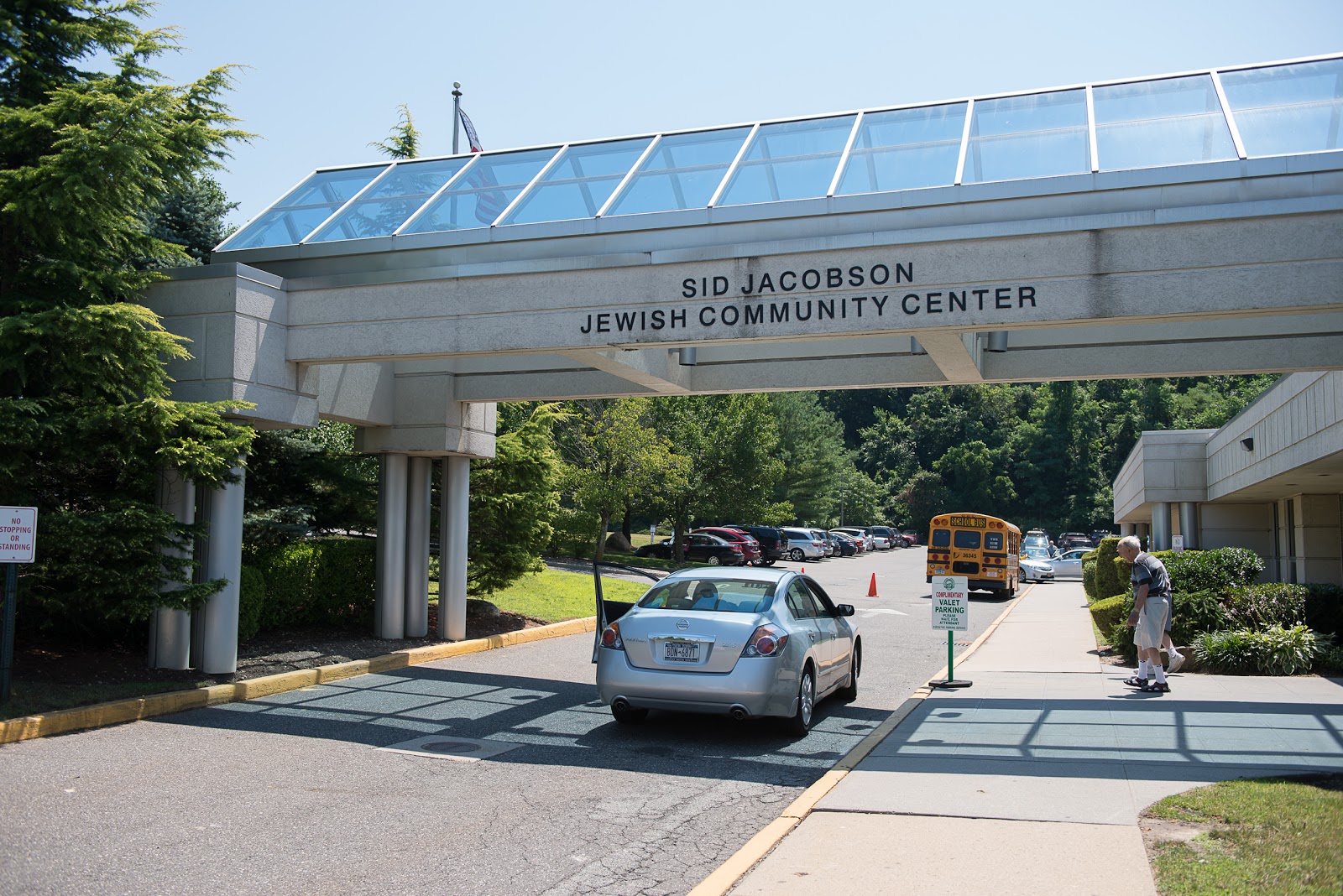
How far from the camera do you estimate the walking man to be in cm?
1173

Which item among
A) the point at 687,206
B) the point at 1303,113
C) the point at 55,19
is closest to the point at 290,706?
the point at 687,206

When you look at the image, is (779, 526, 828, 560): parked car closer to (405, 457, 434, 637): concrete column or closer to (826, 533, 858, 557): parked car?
(826, 533, 858, 557): parked car

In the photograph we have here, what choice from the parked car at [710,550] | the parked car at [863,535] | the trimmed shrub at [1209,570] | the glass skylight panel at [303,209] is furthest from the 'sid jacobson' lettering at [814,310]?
the parked car at [863,535]

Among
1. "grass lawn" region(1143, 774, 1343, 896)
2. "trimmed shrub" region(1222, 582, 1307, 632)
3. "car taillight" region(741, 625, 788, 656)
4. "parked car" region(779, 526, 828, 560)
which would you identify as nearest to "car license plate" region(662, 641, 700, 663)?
"car taillight" region(741, 625, 788, 656)

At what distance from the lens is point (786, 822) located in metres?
6.38

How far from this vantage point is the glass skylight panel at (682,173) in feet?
38.9

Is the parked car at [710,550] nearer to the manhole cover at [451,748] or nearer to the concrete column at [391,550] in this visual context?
the concrete column at [391,550]

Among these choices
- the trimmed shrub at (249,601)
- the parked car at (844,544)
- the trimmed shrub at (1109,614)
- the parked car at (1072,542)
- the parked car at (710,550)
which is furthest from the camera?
the parked car at (1072,542)

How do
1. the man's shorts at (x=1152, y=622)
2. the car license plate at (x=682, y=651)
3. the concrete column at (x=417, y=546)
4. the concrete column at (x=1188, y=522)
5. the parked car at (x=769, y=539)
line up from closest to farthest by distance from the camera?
the car license plate at (x=682, y=651) < the man's shorts at (x=1152, y=622) < the concrete column at (x=417, y=546) < the concrete column at (x=1188, y=522) < the parked car at (x=769, y=539)

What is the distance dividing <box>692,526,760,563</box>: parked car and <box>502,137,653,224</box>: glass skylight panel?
29.3 metres

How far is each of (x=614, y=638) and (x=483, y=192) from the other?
631 centimetres

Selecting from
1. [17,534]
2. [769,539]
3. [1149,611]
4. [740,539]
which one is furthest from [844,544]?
[17,534]

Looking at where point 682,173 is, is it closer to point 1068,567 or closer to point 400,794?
point 400,794

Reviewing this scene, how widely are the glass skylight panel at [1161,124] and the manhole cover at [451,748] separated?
7620 millimetres
